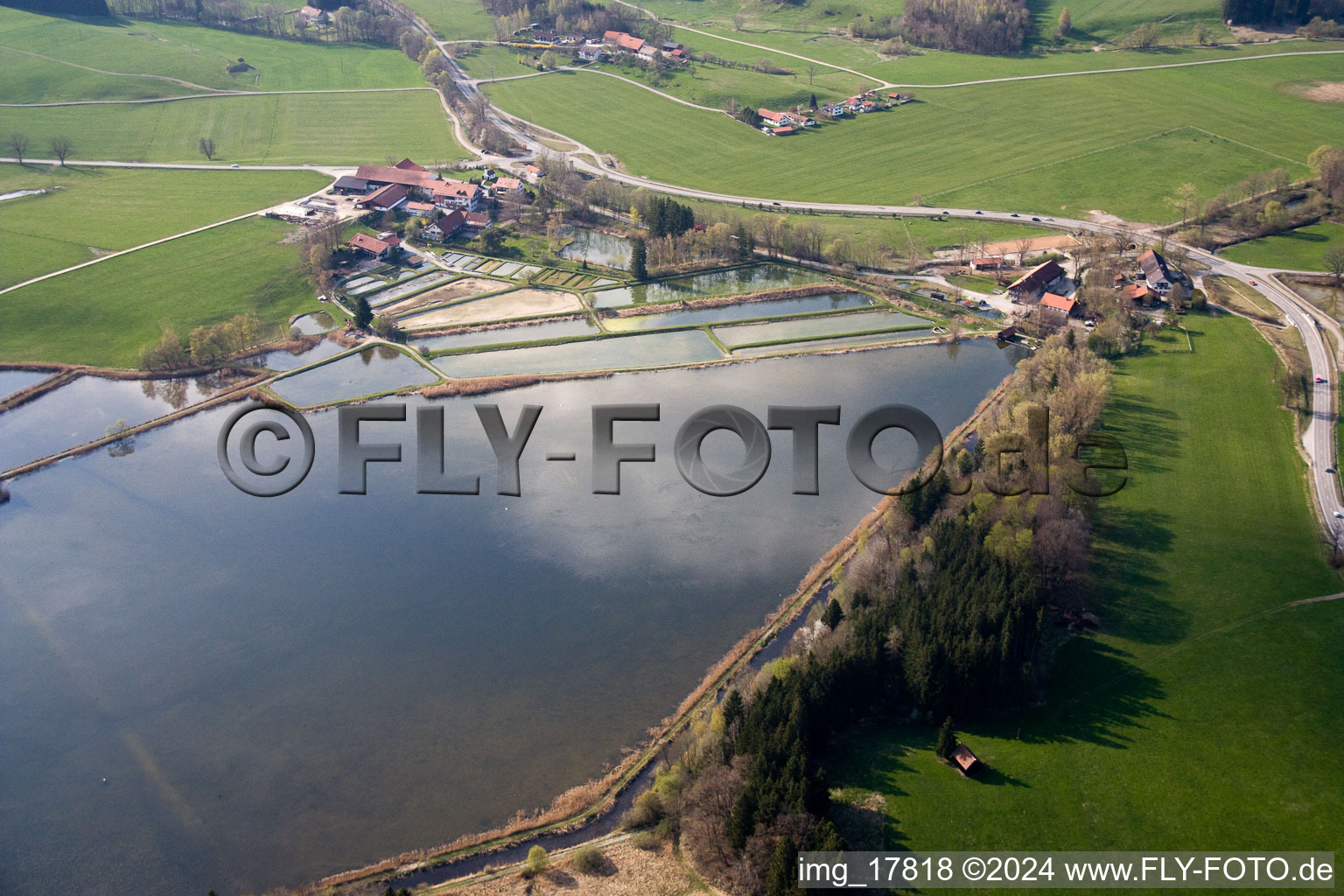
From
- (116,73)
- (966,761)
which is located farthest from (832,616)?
(116,73)

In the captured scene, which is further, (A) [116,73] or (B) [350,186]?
(A) [116,73]

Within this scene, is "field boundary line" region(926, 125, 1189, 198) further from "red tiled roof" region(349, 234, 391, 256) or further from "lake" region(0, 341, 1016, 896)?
"red tiled roof" region(349, 234, 391, 256)

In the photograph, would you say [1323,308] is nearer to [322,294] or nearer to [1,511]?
[322,294]

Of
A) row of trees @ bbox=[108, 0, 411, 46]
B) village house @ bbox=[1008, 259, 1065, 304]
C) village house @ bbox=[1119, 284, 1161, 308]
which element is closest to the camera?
village house @ bbox=[1119, 284, 1161, 308]

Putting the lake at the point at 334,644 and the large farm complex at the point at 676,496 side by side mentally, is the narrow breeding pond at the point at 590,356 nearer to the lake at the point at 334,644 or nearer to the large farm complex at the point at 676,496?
the large farm complex at the point at 676,496

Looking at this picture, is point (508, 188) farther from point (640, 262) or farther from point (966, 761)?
point (966, 761)

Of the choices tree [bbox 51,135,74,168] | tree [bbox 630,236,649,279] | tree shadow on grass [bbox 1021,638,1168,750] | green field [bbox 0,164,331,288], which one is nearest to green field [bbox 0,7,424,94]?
tree [bbox 51,135,74,168]
